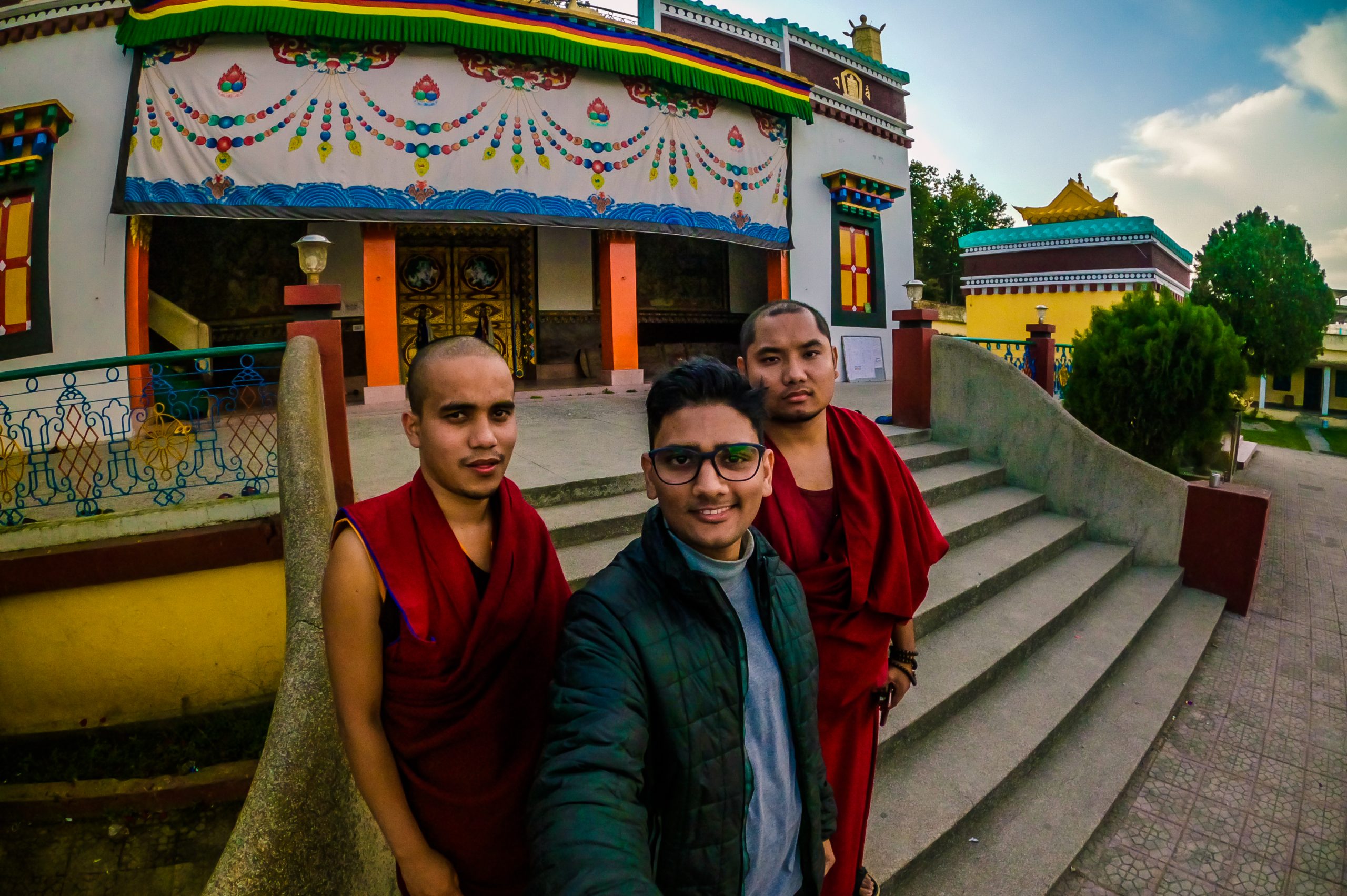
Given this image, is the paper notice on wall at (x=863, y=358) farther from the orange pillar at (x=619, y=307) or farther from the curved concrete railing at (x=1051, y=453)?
the curved concrete railing at (x=1051, y=453)

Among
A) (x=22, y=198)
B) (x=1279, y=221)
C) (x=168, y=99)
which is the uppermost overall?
(x=1279, y=221)

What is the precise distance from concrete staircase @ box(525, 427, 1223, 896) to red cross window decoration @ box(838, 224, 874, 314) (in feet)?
21.4

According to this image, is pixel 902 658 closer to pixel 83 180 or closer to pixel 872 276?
pixel 83 180

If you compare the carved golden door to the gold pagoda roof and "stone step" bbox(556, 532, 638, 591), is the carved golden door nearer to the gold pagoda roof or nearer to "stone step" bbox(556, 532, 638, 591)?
"stone step" bbox(556, 532, 638, 591)

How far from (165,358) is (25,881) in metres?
2.99

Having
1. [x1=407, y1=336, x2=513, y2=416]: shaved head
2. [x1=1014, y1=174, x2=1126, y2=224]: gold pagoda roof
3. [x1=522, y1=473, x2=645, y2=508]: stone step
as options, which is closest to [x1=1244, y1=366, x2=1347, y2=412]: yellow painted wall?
[x1=1014, y1=174, x2=1126, y2=224]: gold pagoda roof

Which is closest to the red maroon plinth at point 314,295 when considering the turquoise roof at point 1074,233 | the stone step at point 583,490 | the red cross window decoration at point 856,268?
the stone step at point 583,490

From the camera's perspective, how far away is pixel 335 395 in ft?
13.3

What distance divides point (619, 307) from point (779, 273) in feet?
9.37

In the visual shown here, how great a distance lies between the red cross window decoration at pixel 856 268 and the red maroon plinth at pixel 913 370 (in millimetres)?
4877

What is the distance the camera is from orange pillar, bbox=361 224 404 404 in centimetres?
817

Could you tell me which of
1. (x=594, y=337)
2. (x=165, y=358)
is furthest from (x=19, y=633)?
(x=594, y=337)

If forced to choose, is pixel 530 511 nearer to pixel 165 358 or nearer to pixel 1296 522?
pixel 165 358

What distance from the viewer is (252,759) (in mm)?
4117
